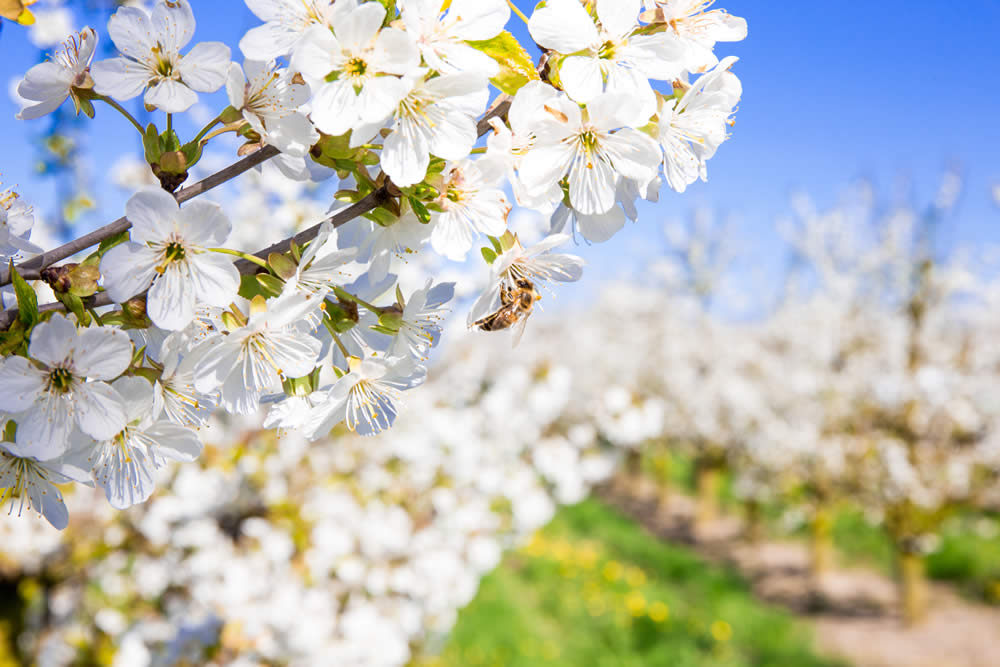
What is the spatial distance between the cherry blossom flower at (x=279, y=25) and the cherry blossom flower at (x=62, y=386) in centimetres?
34

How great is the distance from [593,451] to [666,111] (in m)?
4.11

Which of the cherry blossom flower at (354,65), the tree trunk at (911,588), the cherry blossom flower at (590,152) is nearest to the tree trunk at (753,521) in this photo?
the tree trunk at (911,588)

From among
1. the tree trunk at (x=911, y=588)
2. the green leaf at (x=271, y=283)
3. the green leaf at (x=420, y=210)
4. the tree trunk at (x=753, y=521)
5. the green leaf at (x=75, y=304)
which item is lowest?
the green leaf at (x=75, y=304)

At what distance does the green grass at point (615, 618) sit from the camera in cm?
469

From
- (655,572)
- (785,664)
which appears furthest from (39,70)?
(655,572)

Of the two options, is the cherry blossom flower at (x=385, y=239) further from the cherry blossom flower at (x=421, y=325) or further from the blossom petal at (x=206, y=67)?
the blossom petal at (x=206, y=67)

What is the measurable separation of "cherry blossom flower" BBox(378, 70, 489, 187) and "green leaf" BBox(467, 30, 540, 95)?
0.06 m

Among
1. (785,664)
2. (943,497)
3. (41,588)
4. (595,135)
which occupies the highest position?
(943,497)

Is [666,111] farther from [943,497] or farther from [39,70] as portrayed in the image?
[943,497]

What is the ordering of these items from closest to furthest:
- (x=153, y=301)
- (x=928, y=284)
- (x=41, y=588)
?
(x=153, y=301), (x=41, y=588), (x=928, y=284)

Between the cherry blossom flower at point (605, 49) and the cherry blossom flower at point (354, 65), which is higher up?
the cherry blossom flower at point (605, 49)

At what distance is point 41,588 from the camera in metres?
4.34

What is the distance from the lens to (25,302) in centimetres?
66

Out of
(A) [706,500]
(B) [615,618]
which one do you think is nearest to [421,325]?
(B) [615,618]
